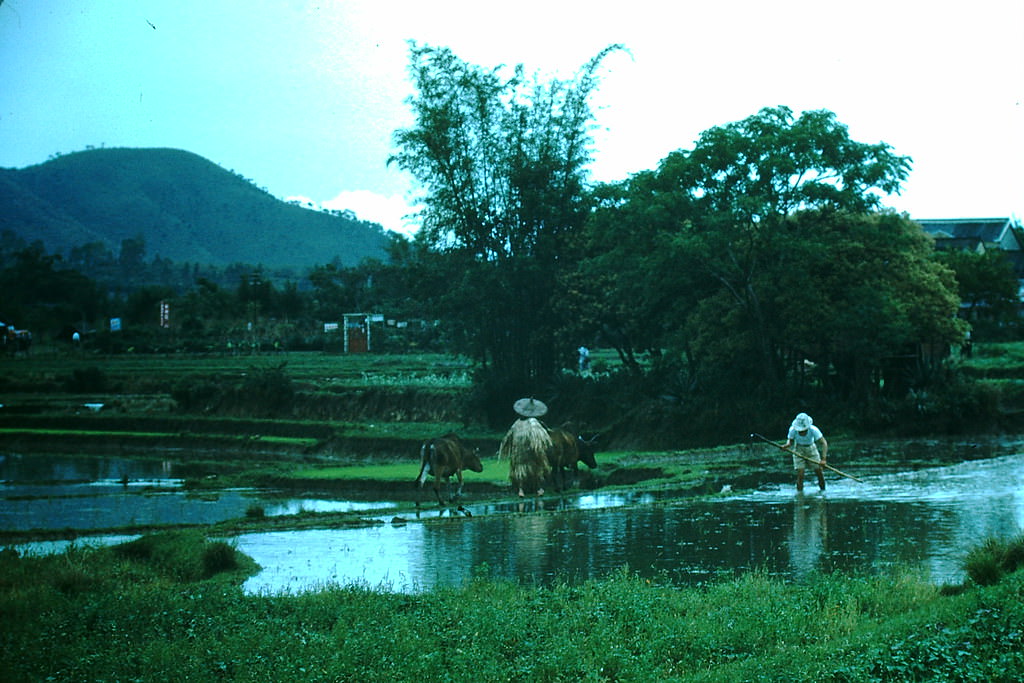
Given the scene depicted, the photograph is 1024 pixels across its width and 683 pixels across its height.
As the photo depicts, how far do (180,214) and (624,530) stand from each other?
109 metres

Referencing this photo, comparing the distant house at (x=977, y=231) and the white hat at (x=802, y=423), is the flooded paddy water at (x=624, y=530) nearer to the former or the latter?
the white hat at (x=802, y=423)

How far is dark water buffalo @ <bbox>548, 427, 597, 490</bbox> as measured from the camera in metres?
24.5

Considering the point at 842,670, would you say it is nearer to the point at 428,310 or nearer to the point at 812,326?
the point at 812,326

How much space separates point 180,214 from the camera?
119m

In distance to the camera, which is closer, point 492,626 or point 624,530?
point 492,626

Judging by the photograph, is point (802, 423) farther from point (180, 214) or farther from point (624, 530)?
point (180, 214)

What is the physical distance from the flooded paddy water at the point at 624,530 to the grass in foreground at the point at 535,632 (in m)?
1.58

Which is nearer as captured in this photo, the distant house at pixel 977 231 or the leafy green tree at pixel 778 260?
the leafy green tree at pixel 778 260

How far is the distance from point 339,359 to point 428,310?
2857 cm

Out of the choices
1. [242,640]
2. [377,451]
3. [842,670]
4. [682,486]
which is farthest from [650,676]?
[377,451]

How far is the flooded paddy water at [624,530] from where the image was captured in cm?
1416

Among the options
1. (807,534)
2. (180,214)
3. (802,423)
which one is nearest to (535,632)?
Result: (807,534)

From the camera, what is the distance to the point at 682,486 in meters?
23.4

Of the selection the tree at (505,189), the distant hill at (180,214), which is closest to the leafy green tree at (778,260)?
the tree at (505,189)
